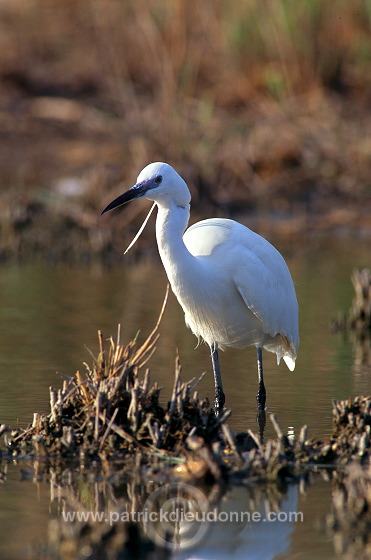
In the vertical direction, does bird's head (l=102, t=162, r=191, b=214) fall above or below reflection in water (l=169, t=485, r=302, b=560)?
above

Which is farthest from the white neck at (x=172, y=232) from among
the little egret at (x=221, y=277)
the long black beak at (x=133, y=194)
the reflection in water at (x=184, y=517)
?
the reflection in water at (x=184, y=517)

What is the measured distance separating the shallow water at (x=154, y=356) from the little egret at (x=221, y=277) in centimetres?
28

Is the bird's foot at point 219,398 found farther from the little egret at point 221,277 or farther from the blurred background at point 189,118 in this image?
the blurred background at point 189,118

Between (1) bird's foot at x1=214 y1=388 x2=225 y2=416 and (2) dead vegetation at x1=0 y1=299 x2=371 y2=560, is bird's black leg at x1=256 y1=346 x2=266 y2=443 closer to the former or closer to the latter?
(1) bird's foot at x1=214 y1=388 x2=225 y2=416

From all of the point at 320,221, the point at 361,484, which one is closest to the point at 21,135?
the point at 320,221

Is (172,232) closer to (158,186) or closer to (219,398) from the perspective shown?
(158,186)

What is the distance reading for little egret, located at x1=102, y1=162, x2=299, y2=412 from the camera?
488cm

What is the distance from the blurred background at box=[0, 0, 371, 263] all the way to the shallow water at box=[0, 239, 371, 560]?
3.75ft

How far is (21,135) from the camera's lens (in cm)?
1348

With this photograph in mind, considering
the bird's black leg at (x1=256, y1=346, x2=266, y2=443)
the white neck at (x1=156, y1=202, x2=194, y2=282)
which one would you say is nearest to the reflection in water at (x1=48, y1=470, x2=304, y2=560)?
the bird's black leg at (x1=256, y1=346, x2=266, y2=443)

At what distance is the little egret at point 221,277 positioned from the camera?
4875 mm

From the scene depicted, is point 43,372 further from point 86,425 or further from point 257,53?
point 257,53

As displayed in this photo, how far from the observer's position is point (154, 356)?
6617mm

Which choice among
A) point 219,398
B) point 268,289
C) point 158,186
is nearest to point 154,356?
point 219,398
